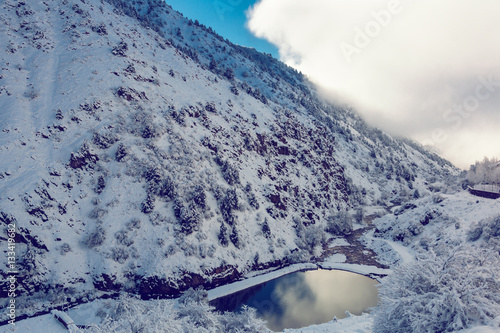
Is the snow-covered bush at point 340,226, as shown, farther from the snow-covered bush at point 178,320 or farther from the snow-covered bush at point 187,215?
the snow-covered bush at point 178,320

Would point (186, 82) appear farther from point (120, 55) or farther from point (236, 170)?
point (236, 170)

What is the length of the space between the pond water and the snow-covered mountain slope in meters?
4.68

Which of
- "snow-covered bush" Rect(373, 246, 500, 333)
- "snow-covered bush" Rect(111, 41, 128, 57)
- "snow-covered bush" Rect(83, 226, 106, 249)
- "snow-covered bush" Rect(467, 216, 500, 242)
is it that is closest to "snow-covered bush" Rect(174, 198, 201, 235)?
"snow-covered bush" Rect(83, 226, 106, 249)

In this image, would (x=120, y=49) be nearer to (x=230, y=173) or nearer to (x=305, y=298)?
(x=230, y=173)

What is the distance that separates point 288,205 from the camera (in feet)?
211

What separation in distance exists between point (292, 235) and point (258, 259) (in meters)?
12.6

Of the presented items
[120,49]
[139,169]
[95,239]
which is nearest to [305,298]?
[95,239]

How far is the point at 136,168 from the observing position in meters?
48.9

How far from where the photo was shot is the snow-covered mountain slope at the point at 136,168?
38125 millimetres

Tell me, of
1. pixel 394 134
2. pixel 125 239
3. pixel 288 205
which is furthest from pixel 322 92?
pixel 125 239

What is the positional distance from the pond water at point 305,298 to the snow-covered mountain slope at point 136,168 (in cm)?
468

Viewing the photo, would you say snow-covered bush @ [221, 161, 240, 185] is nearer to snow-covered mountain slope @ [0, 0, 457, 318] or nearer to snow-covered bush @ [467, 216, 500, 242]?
snow-covered mountain slope @ [0, 0, 457, 318]

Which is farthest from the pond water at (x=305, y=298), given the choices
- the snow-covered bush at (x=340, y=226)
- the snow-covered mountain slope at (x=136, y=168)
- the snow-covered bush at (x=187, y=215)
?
the snow-covered bush at (x=340, y=226)

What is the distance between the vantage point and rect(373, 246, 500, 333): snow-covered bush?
1580 cm
